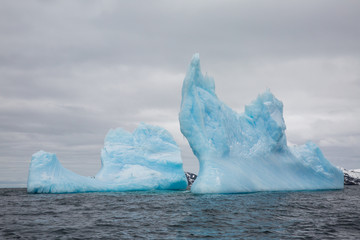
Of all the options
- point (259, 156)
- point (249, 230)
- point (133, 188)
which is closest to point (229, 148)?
point (259, 156)

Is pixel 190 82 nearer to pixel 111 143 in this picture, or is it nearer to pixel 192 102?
pixel 192 102

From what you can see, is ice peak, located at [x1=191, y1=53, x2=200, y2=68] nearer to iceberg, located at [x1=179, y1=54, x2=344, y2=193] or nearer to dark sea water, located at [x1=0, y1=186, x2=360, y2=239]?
iceberg, located at [x1=179, y1=54, x2=344, y2=193]

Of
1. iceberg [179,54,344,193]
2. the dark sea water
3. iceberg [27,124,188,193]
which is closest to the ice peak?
iceberg [179,54,344,193]

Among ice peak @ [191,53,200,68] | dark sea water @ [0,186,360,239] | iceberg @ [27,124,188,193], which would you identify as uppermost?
ice peak @ [191,53,200,68]

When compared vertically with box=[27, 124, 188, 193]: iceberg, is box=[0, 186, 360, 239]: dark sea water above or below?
below

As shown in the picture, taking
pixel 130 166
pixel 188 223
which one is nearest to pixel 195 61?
pixel 130 166

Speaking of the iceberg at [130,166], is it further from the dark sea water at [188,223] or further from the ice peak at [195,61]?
the dark sea water at [188,223]

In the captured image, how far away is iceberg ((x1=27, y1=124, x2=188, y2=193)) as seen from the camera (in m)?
28.2

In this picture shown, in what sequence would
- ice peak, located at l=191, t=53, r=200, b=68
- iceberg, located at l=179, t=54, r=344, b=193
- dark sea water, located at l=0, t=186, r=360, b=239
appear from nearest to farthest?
1. dark sea water, located at l=0, t=186, r=360, b=239
2. iceberg, located at l=179, t=54, r=344, b=193
3. ice peak, located at l=191, t=53, r=200, b=68

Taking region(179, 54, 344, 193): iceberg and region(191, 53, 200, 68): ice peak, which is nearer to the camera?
region(179, 54, 344, 193): iceberg

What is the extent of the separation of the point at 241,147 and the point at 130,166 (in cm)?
1213

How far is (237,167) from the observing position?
83.6 feet

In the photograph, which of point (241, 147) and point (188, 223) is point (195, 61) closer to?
point (241, 147)

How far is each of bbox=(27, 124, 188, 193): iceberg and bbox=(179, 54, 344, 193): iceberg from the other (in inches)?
349
